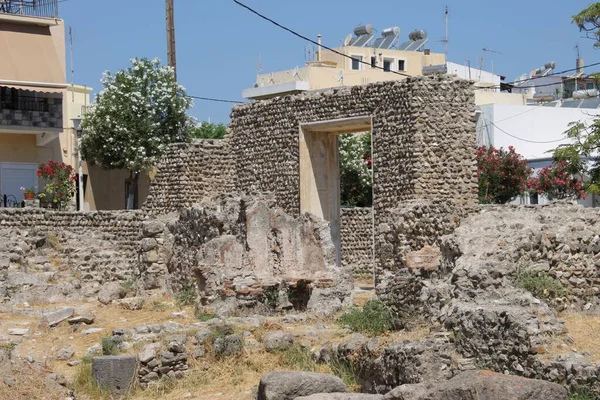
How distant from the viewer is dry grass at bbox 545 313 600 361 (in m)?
11.9

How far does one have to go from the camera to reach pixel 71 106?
131ft

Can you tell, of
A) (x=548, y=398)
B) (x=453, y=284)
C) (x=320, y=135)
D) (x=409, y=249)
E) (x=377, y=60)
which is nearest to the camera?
(x=548, y=398)

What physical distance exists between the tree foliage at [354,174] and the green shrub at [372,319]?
19.6 metres

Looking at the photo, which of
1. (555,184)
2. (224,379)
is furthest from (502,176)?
(224,379)

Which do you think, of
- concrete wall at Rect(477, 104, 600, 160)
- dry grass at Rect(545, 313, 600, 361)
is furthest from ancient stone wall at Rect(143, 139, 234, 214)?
concrete wall at Rect(477, 104, 600, 160)

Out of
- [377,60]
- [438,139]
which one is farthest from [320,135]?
[377,60]

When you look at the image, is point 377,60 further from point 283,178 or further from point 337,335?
point 337,335

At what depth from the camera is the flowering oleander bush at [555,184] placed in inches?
1319

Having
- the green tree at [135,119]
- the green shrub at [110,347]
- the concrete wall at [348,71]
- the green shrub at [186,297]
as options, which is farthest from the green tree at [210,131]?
the green shrub at [110,347]

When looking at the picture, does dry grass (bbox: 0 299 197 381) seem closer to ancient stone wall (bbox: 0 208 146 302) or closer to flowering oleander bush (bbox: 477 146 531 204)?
ancient stone wall (bbox: 0 208 146 302)

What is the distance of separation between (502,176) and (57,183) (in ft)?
42.9

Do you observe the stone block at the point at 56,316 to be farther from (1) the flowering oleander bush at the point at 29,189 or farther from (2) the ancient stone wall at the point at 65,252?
(1) the flowering oleander bush at the point at 29,189

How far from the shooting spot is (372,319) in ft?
49.2

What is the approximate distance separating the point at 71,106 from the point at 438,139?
20.9 metres
